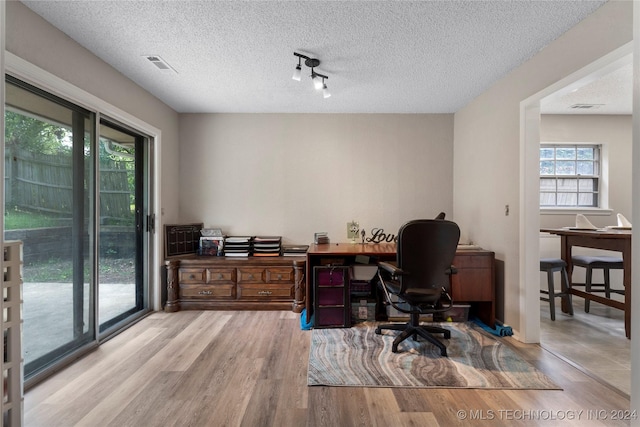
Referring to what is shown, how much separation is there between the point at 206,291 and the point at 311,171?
6.70ft

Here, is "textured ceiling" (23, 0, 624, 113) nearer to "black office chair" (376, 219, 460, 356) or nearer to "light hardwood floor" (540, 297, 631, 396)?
"black office chair" (376, 219, 460, 356)

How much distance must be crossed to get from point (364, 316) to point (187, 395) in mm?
1969

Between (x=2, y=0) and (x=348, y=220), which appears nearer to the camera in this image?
(x=2, y=0)

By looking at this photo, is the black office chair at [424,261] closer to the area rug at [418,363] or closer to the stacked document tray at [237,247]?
the area rug at [418,363]

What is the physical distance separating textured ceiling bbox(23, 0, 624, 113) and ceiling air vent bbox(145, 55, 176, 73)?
42 mm

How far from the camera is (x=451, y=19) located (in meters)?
2.15

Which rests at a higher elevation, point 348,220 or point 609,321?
point 348,220

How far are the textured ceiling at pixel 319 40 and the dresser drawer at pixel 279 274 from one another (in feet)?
6.75

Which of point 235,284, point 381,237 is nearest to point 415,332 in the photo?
point 381,237

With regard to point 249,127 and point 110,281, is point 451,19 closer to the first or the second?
point 249,127

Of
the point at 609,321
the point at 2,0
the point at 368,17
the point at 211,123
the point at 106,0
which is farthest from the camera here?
the point at 211,123

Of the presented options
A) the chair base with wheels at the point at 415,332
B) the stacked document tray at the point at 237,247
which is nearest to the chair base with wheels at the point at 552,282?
the chair base with wheels at the point at 415,332

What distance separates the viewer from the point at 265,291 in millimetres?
3721

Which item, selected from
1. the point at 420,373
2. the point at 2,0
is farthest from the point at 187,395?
the point at 2,0
